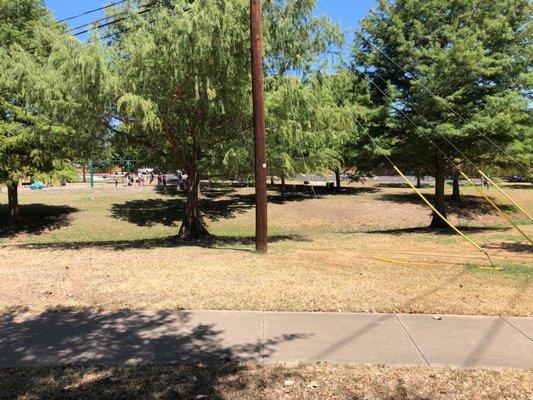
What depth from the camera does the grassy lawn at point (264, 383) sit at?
4082 mm

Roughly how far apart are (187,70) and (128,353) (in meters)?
7.72

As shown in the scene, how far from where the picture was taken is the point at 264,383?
430 cm

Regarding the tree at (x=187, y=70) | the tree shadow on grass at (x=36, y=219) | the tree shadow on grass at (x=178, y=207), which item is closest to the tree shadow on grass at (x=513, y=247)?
the tree at (x=187, y=70)

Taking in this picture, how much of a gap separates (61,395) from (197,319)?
2.17 meters

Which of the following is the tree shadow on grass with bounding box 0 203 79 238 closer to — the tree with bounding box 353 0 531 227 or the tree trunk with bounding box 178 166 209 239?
the tree trunk with bounding box 178 166 209 239

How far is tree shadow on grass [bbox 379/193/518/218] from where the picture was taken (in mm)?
27777

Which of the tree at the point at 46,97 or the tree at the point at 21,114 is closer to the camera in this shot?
the tree at the point at 46,97

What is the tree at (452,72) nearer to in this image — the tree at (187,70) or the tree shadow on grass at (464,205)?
the tree at (187,70)

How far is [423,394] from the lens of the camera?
412cm

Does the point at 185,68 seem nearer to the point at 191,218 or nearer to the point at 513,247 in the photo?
the point at 191,218

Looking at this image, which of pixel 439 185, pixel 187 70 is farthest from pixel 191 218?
pixel 439 185

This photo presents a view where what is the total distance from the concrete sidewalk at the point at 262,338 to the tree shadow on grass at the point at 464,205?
2256 cm

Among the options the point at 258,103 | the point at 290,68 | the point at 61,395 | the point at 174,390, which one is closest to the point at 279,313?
the point at 174,390

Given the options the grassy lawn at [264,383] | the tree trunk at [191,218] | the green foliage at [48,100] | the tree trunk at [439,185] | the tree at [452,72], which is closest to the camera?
the grassy lawn at [264,383]
